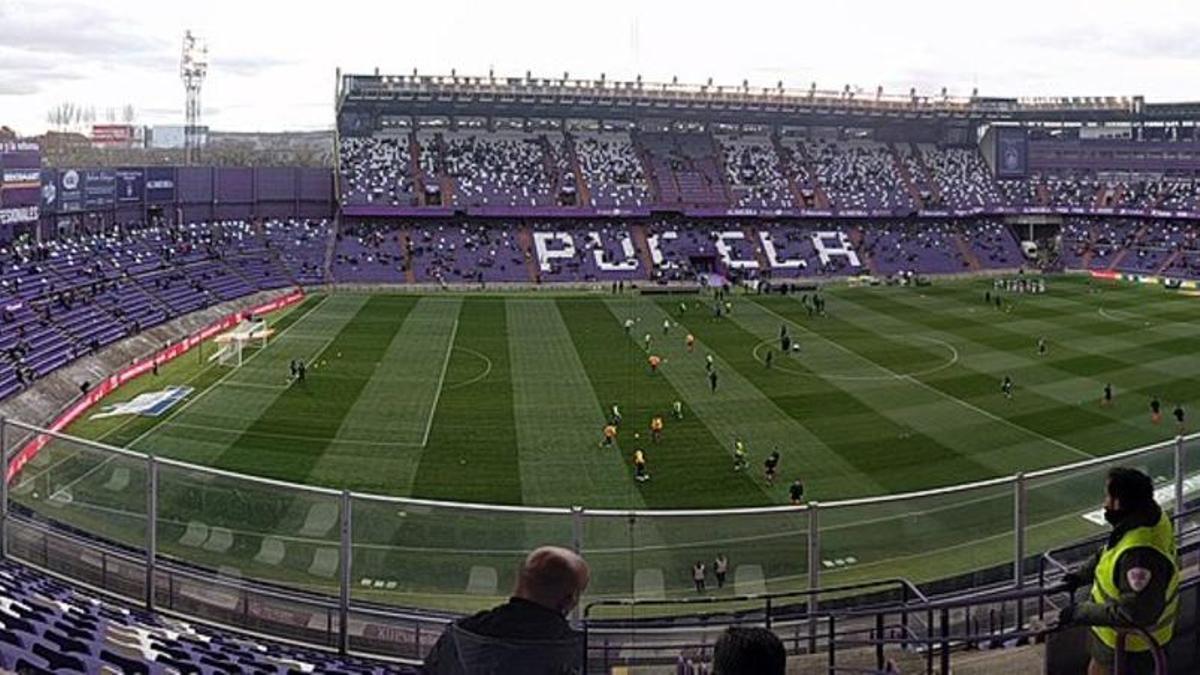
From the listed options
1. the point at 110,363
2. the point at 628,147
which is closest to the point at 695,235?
the point at 628,147

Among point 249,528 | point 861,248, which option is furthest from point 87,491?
point 861,248

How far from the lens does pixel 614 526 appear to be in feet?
30.9

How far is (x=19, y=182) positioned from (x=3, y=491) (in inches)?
1928

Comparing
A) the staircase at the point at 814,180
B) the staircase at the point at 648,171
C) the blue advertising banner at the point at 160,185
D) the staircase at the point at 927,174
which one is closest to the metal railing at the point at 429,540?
the blue advertising banner at the point at 160,185

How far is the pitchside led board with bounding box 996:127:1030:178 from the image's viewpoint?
103312 mm

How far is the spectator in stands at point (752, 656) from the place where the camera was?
13.2 feet

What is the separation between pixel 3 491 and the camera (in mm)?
11328

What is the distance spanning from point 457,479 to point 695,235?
2461 inches

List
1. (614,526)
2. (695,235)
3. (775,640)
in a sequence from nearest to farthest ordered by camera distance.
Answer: (775,640)
(614,526)
(695,235)

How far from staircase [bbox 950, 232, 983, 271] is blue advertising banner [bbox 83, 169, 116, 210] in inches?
2540

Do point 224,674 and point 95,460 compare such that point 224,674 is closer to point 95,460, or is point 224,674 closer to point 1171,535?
point 95,460

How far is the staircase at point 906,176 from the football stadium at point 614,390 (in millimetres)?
455

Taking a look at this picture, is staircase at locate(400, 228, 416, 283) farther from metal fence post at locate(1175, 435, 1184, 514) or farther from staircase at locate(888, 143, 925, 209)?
metal fence post at locate(1175, 435, 1184, 514)

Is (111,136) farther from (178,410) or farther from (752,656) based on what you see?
(752,656)
